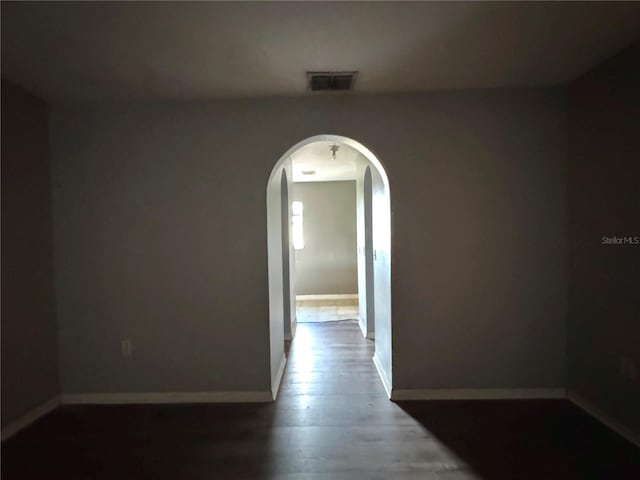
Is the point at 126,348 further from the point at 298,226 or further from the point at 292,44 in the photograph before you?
the point at 298,226

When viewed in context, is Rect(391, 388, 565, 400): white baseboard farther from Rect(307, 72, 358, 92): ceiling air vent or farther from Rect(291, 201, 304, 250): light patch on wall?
Rect(291, 201, 304, 250): light patch on wall

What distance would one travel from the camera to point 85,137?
2891mm

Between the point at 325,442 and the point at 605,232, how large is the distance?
85.0 inches

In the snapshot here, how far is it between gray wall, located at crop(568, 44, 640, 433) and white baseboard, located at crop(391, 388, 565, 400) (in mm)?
190

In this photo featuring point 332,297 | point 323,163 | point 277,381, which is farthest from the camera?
point 332,297

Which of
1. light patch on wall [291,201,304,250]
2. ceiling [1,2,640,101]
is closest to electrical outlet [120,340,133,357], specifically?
ceiling [1,2,640,101]

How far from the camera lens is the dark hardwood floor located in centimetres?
206

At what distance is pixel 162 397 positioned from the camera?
2.92 m

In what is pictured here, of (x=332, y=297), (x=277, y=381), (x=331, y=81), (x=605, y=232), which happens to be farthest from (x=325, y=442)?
(x=332, y=297)

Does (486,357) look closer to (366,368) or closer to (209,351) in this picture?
(366,368)

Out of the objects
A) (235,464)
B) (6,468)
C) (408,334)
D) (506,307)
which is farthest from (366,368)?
(6,468)

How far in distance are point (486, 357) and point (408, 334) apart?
23.2 inches

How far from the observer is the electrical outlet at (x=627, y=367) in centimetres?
226

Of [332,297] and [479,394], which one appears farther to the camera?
[332,297]
